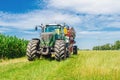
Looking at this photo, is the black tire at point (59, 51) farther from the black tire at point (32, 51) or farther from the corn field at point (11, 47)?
the corn field at point (11, 47)

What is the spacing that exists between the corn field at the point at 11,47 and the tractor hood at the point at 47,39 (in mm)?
8111

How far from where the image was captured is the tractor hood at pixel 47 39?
2298cm

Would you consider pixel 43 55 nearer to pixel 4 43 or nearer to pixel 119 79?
pixel 4 43

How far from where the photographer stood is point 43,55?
77.5 ft

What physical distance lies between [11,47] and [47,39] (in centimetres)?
1078

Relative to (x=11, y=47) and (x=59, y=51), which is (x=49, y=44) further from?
(x=11, y=47)

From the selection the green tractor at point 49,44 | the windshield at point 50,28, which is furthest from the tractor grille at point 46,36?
the windshield at point 50,28

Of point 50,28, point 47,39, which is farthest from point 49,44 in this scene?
point 50,28

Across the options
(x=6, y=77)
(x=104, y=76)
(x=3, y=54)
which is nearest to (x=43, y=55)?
(x=3, y=54)

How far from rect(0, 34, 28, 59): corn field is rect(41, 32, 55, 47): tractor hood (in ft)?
26.6

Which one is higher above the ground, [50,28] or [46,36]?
[50,28]

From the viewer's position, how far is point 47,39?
23016mm

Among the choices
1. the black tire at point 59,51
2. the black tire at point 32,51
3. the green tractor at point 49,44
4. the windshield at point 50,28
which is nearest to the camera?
the black tire at point 59,51

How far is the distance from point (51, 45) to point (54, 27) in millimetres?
2053
